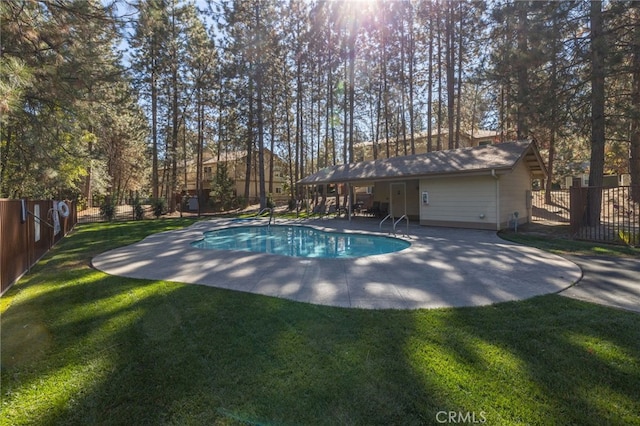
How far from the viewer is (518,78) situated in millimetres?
11539

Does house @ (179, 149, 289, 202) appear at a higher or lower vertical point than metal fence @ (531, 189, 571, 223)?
higher

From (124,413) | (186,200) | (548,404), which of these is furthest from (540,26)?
(186,200)

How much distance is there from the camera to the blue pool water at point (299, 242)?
902 centimetres

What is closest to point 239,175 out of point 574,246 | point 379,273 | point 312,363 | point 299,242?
point 299,242

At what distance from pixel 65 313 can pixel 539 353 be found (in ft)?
17.5

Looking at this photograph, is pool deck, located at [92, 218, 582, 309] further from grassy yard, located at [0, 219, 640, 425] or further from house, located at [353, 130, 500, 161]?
house, located at [353, 130, 500, 161]

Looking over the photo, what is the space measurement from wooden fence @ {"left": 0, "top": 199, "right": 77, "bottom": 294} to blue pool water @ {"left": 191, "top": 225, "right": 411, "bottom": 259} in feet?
11.8

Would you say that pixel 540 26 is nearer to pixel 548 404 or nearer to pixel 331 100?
pixel 548 404

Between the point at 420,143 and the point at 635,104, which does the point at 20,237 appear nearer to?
the point at 635,104

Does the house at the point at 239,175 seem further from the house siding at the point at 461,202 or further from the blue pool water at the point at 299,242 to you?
the house siding at the point at 461,202

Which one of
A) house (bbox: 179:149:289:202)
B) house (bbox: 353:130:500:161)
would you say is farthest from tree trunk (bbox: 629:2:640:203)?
house (bbox: 179:149:289:202)

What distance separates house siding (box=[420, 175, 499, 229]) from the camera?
11453 millimetres

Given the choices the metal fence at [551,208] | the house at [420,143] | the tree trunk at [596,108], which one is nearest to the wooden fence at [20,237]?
the tree trunk at [596,108]

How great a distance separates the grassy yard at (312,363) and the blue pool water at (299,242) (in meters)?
4.57
